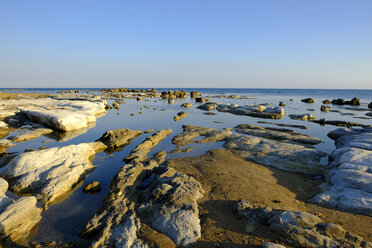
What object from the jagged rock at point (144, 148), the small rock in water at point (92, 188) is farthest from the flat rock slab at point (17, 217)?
the jagged rock at point (144, 148)

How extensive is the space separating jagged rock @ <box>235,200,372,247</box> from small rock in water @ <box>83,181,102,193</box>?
21.9ft

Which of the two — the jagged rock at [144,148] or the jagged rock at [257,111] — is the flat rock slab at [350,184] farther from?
the jagged rock at [257,111]

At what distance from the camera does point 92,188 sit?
29.8 ft

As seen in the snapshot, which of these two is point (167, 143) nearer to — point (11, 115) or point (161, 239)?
point (161, 239)

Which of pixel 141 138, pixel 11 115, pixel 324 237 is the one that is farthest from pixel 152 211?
pixel 11 115

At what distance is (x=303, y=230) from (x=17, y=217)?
29.3ft

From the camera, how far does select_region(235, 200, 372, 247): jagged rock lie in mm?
5492

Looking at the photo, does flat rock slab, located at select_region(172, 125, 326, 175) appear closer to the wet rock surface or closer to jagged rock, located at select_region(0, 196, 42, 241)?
the wet rock surface

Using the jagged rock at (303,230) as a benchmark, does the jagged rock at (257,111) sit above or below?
above

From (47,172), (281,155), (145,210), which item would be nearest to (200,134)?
(281,155)

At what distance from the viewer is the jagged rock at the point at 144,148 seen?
12.6 metres

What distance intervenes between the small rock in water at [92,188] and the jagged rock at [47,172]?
833 mm

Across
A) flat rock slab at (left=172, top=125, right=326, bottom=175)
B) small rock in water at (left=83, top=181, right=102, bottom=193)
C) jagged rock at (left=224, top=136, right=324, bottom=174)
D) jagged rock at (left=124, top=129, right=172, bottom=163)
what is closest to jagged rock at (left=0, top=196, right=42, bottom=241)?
small rock in water at (left=83, top=181, right=102, bottom=193)

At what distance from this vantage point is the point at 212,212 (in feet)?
23.6
